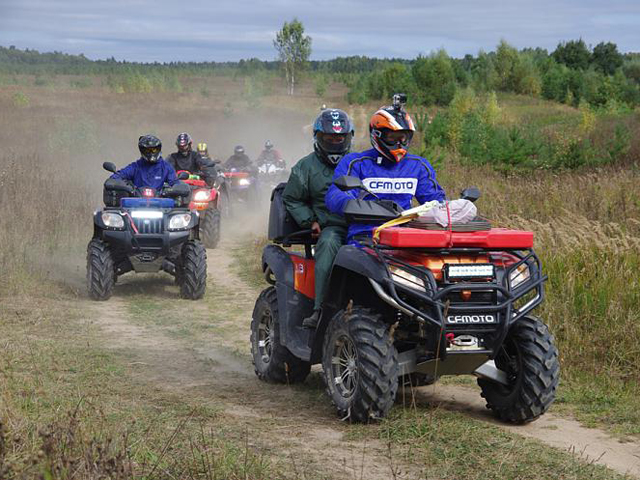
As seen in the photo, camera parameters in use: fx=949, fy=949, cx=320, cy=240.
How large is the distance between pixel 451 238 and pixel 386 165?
1179mm

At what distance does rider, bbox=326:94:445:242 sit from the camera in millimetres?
6832

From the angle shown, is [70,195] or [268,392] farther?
[70,195]

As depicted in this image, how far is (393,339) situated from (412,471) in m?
0.96

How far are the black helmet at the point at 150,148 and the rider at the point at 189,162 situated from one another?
4.46 meters

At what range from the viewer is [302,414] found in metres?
6.93

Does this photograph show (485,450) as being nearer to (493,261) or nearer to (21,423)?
(493,261)

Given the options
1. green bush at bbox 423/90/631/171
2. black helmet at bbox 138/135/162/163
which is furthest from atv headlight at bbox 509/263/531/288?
green bush at bbox 423/90/631/171

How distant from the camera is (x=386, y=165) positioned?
22.9 ft

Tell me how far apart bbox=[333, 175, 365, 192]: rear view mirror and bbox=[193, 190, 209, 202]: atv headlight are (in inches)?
449

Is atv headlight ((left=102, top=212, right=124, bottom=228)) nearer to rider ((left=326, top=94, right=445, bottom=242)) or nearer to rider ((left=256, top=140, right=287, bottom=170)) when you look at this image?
rider ((left=326, top=94, right=445, bottom=242))

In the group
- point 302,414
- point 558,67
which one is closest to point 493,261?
point 302,414

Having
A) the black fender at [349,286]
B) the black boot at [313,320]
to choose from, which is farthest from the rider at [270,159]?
the black fender at [349,286]

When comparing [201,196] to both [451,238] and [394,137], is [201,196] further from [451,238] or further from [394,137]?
[451,238]

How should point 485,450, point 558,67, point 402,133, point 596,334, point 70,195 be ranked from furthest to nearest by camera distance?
point 558,67
point 70,195
point 596,334
point 402,133
point 485,450
